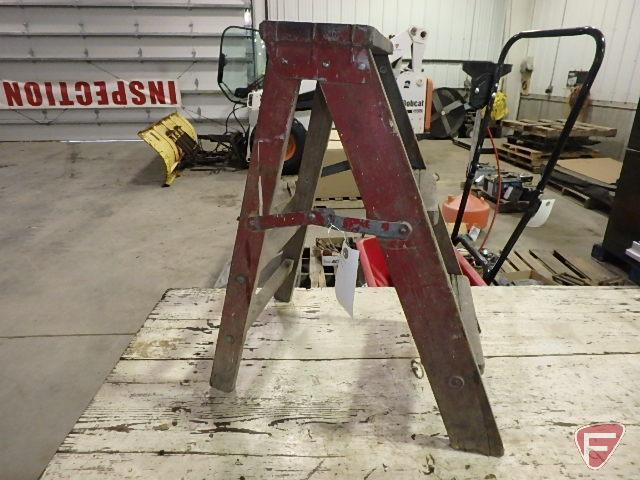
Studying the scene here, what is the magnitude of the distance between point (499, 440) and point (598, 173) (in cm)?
431

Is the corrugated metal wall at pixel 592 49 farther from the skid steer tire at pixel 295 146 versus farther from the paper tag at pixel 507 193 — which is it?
the skid steer tire at pixel 295 146

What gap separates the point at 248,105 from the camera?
462cm

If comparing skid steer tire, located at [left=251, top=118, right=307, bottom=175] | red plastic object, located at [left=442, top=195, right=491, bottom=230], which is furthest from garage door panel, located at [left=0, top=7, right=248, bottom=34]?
red plastic object, located at [left=442, top=195, right=491, bottom=230]

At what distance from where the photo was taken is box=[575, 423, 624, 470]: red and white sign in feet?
2.93

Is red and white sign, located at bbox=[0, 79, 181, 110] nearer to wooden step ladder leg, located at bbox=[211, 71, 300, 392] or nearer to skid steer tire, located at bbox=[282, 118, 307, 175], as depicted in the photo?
skid steer tire, located at bbox=[282, 118, 307, 175]

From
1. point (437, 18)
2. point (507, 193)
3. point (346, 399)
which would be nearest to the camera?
point (346, 399)

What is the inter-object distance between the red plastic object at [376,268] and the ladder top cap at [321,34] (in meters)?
1.15

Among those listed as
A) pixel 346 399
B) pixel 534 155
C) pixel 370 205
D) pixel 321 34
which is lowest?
pixel 534 155

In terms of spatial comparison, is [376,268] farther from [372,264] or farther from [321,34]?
[321,34]

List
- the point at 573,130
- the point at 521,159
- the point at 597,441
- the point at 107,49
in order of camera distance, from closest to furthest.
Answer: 1. the point at 597,441
2. the point at 573,130
3. the point at 521,159
4. the point at 107,49

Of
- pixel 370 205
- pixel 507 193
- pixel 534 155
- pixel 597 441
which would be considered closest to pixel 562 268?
pixel 507 193

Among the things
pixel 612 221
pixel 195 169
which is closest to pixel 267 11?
pixel 195 169

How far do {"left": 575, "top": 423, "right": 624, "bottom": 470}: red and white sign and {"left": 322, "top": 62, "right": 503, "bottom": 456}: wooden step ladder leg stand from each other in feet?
0.63

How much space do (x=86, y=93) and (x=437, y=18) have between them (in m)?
6.32
